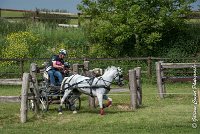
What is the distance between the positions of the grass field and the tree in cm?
1011

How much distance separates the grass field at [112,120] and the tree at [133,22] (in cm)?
1011

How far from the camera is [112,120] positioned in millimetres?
16016

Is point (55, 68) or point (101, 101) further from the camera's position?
point (55, 68)

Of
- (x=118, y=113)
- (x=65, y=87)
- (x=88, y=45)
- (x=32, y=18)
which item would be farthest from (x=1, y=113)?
(x=32, y=18)

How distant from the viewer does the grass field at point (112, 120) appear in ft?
48.4

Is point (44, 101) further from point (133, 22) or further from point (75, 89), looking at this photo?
point (133, 22)

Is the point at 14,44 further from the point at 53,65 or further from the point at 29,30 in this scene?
the point at 53,65

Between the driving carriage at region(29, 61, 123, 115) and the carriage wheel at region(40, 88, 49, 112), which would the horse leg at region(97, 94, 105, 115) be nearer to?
the driving carriage at region(29, 61, 123, 115)

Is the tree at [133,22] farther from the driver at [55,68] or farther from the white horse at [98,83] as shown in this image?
the white horse at [98,83]

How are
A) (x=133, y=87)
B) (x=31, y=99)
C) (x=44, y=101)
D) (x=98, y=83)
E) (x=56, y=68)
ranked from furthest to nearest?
(x=56, y=68), (x=44, y=101), (x=133, y=87), (x=98, y=83), (x=31, y=99)

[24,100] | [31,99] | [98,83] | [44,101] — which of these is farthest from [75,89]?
[24,100]

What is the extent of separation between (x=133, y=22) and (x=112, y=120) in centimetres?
1405

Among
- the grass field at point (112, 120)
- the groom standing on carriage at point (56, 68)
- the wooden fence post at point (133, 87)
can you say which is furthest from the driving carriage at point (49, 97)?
the wooden fence post at point (133, 87)

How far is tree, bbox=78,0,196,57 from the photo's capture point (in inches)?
1173
